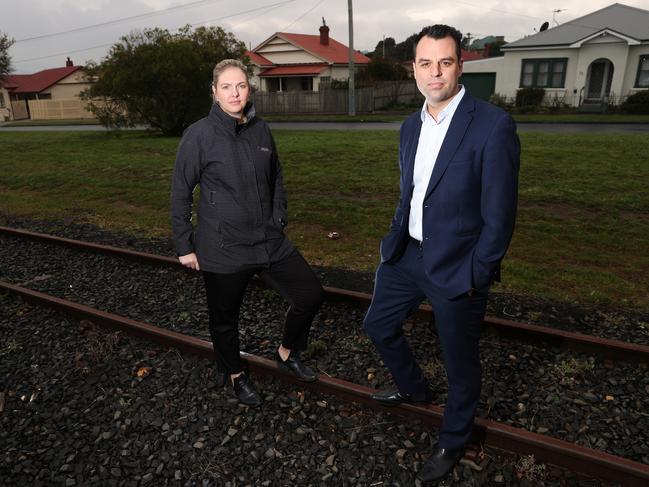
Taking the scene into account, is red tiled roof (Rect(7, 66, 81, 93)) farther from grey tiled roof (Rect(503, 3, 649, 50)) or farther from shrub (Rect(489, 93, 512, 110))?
grey tiled roof (Rect(503, 3, 649, 50))

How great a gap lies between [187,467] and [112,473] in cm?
51

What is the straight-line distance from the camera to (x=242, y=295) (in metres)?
3.73

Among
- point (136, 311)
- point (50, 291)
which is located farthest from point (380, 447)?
Result: point (50, 291)

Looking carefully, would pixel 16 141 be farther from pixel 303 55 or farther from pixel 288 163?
pixel 303 55

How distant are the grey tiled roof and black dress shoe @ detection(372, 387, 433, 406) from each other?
32817 millimetres

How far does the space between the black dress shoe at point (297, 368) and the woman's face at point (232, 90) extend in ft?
6.60

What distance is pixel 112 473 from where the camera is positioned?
340 centimetres

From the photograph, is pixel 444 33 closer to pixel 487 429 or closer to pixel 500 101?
pixel 487 429

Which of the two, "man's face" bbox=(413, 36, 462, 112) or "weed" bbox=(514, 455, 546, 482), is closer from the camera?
"man's face" bbox=(413, 36, 462, 112)

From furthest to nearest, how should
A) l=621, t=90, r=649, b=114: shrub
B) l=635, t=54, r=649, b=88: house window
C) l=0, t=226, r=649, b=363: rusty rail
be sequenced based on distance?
1. l=635, t=54, r=649, b=88: house window
2. l=621, t=90, r=649, b=114: shrub
3. l=0, t=226, r=649, b=363: rusty rail

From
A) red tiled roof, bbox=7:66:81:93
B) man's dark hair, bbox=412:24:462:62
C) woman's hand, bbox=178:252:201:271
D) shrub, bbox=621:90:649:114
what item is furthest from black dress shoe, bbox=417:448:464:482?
red tiled roof, bbox=7:66:81:93

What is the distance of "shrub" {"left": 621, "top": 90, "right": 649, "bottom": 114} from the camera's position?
26922 millimetres

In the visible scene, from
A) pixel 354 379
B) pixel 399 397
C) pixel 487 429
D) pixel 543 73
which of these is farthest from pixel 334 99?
pixel 487 429

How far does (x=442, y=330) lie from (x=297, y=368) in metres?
1.57
